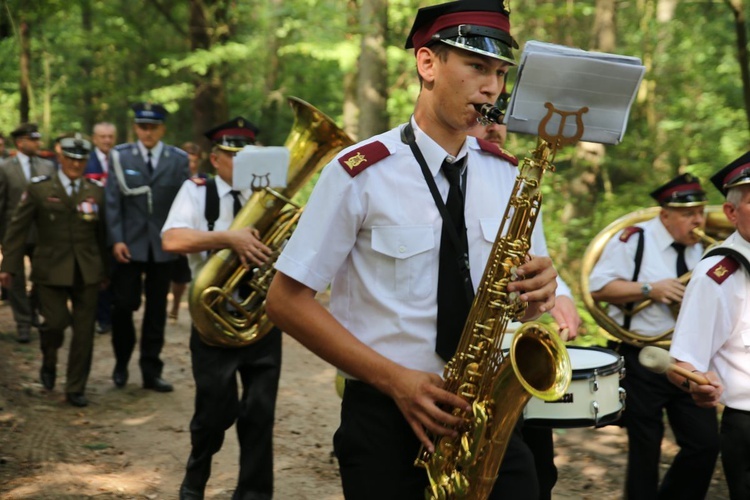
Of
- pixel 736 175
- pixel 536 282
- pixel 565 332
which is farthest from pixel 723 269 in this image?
pixel 536 282

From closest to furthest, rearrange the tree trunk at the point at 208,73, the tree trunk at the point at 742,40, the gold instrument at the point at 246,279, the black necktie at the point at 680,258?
the gold instrument at the point at 246,279
the black necktie at the point at 680,258
the tree trunk at the point at 742,40
the tree trunk at the point at 208,73

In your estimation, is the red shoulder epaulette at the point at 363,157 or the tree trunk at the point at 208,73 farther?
the tree trunk at the point at 208,73

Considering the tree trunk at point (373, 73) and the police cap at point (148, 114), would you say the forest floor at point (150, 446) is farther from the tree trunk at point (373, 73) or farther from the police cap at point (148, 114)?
the tree trunk at point (373, 73)

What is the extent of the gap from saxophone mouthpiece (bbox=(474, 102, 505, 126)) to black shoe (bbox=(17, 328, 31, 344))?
9.49 metres

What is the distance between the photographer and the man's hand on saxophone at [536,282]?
2.79 meters

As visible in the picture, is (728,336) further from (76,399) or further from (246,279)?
(76,399)

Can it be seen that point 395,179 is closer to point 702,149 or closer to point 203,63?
point 702,149

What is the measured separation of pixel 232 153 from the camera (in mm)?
6156

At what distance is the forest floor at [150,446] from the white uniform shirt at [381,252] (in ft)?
12.6

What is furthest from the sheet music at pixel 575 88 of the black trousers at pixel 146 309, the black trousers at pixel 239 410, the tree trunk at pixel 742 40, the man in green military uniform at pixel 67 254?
the black trousers at pixel 146 309

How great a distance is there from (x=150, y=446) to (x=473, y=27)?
18.3 ft

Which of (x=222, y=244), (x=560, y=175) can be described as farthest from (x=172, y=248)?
(x=560, y=175)

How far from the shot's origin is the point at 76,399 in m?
8.51

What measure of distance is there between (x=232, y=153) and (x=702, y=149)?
25.0ft
